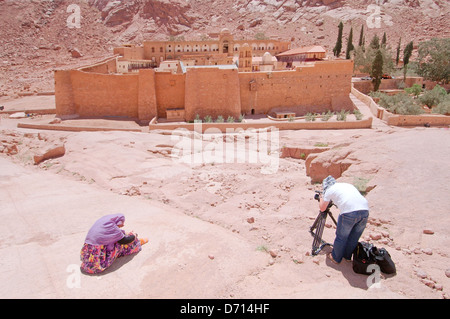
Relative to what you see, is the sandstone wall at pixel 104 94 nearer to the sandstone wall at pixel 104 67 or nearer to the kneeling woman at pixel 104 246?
the sandstone wall at pixel 104 67

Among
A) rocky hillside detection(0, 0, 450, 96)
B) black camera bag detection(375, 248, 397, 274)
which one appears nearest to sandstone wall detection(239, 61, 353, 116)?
black camera bag detection(375, 248, 397, 274)

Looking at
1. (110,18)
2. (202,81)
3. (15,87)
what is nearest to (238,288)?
(202,81)

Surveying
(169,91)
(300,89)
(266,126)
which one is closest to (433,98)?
(300,89)

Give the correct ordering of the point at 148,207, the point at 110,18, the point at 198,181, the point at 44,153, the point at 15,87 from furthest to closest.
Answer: the point at 110,18 < the point at 15,87 < the point at 44,153 < the point at 198,181 < the point at 148,207

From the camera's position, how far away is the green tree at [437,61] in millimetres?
29062

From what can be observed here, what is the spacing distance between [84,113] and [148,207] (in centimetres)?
1504

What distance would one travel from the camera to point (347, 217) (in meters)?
3.62

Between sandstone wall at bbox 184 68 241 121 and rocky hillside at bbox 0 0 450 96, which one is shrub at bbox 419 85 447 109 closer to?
sandstone wall at bbox 184 68 241 121

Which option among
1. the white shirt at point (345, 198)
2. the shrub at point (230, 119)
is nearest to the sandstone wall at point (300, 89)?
the shrub at point (230, 119)

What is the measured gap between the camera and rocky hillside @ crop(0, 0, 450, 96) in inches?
1593

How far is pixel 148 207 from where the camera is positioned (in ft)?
19.1

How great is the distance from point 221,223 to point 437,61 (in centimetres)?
3348

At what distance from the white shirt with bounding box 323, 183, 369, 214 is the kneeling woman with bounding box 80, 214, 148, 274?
2614 millimetres
